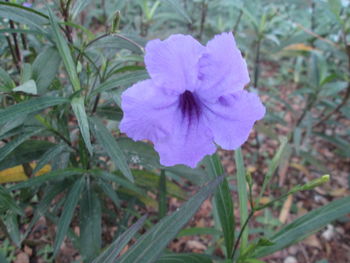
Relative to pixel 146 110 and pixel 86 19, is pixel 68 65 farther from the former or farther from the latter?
pixel 86 19

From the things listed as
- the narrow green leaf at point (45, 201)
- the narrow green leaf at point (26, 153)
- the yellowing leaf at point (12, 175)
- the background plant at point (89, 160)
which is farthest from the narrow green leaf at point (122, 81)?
the yellowing leaf at point (12, 175)

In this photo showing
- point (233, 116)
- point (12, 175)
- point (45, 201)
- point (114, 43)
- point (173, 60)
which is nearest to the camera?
point (173, 60)

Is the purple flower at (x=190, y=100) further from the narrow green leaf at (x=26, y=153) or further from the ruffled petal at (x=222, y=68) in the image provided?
the narrow green leaf at (x=26, y=153)

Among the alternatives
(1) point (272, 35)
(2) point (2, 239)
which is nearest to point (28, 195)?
(2) point (2, 239)

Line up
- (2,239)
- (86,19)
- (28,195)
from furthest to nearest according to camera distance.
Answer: (86,19), (2,239), (28,195)

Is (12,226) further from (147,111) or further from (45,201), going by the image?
(147,111)

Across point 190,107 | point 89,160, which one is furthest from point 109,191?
point 190,107
